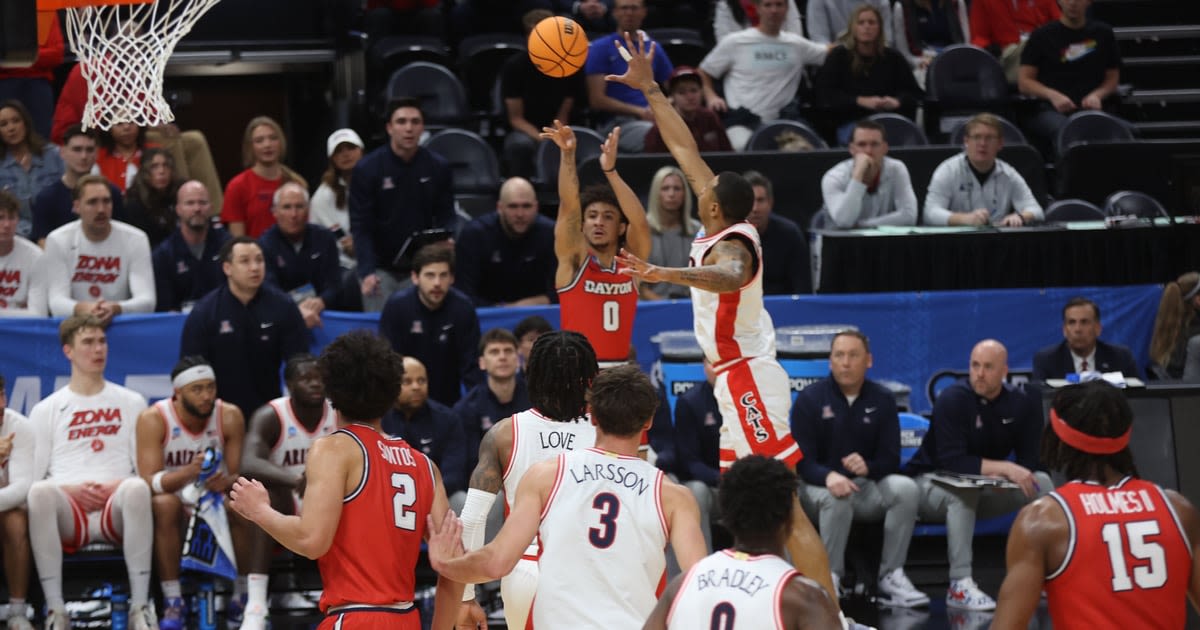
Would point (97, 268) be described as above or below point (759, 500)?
above

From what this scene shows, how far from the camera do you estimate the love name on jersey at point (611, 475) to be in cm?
487

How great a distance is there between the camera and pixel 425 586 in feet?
31.5

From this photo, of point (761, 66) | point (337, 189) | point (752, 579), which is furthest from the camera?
point (761, 66)

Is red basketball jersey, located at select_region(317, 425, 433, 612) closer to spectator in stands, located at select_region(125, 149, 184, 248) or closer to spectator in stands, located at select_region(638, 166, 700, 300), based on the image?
spectator in stands, located at select_region(638, 166, 700, 300)

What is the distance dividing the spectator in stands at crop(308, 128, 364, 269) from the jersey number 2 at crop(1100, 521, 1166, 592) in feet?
24.5

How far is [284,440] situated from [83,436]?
46.4 inches

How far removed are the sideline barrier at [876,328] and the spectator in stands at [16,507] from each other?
1.01 meters

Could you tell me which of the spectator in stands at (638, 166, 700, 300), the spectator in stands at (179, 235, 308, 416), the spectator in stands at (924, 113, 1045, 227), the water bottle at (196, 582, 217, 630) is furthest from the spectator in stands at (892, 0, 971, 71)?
the water bottle at (196, 582, 217, 630)

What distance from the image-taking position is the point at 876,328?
10.6 m

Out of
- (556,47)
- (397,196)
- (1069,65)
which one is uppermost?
(1069,65)

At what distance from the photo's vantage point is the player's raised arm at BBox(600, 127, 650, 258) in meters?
Answer: 7.96

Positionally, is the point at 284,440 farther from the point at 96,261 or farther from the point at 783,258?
the point at 783,258

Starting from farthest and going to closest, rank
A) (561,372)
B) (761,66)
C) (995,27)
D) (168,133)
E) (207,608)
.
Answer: (995,27) → (761,66) → (168,133) → (207,608) → (561,372)

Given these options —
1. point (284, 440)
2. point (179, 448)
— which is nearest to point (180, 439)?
point (179, 448)
